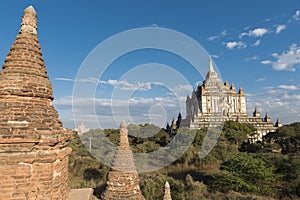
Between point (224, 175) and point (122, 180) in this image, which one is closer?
point (122, 180)

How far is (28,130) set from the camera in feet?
12.3

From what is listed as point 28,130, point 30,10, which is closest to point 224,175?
point 28,130

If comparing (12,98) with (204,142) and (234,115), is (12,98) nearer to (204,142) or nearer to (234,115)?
(204,142)

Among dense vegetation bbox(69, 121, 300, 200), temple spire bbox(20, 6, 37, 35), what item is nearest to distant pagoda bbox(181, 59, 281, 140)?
dense vegetation bbox(69, 121, 300, 200)

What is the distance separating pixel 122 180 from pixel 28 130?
5.53 meters

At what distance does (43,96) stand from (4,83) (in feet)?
2.12

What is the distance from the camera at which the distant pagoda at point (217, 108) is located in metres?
43.7

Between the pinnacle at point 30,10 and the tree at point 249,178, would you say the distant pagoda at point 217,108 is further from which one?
the pinnacle at point 30,10

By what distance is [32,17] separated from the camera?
4508mm

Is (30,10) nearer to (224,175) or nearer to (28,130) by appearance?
(28,130)

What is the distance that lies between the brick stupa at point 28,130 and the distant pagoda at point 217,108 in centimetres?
3864

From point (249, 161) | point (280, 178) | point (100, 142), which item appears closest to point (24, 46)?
point (249, 161)

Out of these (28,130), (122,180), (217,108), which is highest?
(217,108)

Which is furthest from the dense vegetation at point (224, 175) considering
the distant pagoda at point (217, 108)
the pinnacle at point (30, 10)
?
the pinnacle at point (30, 10)
